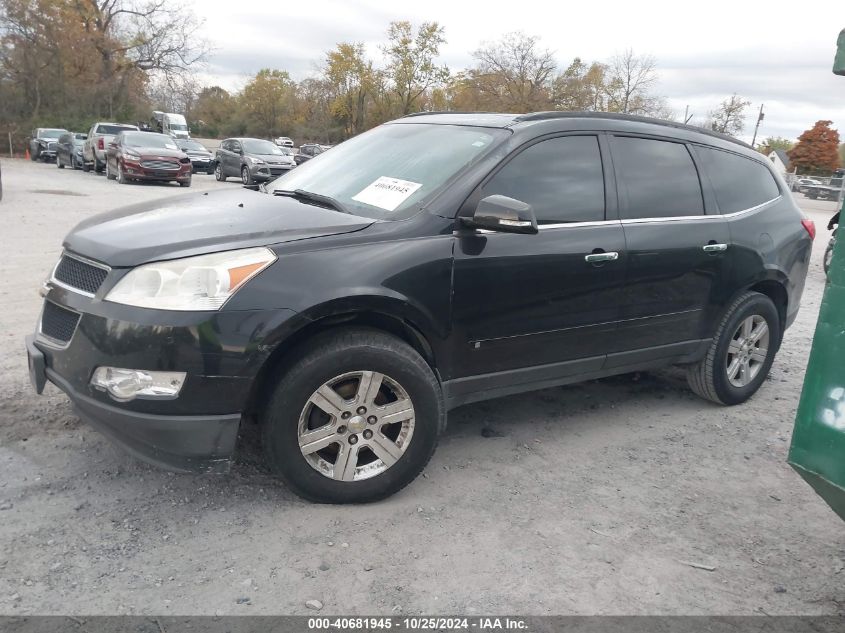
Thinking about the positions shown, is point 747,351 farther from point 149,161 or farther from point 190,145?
point 190,145

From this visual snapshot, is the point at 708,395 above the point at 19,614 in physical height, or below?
above

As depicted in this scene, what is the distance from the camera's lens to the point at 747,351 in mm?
4910

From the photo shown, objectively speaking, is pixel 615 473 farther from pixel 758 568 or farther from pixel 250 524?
pixel 250 524

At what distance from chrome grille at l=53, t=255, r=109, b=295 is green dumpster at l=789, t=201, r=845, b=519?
2.77 m

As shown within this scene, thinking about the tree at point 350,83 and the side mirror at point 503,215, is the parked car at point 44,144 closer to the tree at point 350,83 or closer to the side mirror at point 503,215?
the tree at point 350,83

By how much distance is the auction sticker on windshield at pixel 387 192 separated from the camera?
3543mm

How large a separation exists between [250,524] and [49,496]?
935 millimetres

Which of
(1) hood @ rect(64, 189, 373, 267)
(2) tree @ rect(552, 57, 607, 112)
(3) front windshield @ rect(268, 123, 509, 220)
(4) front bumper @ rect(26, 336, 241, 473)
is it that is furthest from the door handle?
(2) tree @ rect(552, 57, 607, 112)

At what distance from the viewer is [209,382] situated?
2.85m

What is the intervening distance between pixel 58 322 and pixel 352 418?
1.41 metres

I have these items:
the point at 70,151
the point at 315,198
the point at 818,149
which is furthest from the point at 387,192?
the point at 818,149

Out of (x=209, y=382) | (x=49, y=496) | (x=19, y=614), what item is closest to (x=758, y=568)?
(x=209, y=382)

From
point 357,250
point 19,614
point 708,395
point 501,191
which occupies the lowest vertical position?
point 19,614

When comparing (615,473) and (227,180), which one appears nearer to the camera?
(615,473)
